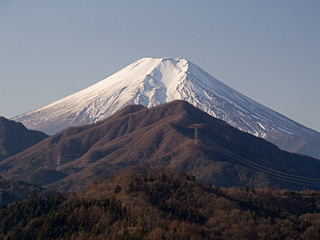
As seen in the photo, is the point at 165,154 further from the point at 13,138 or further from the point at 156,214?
the point at 156,214

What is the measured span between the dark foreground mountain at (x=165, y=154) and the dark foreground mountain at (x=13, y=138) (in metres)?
9.23

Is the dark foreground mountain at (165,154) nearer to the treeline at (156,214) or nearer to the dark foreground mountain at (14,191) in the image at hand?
the dark foreground mountain at (14,191)

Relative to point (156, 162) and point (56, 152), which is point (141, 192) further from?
point (56, 152)

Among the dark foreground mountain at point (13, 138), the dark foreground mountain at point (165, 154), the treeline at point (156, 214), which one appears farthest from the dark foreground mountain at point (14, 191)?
the dark foreground mountain at point (13, 138)

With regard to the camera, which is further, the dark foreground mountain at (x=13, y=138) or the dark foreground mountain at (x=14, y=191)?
the dark foreground mountain at (x=13, y=138)

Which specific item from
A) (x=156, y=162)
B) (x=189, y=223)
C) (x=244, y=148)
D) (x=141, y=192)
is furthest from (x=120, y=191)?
(x=244, y=148)

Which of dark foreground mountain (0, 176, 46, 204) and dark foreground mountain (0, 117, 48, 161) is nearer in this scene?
dark foreground mountain (0, 176, 46, 204)

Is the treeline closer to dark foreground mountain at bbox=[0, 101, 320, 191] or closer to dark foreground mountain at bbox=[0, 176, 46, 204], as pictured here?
dark foreground mountain at bbox=[0, 176, 46, 204]

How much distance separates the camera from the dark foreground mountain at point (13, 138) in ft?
598

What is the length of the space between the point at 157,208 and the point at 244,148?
102 metres

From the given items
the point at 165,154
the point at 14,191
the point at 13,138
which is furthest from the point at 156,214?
the point at 13,138

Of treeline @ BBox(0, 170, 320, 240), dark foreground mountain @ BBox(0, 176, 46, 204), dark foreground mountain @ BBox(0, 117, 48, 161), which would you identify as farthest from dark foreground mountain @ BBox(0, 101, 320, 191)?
treeline @ BBox(0, 170, 320, 240)

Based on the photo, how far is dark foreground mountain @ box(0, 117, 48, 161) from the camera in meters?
182

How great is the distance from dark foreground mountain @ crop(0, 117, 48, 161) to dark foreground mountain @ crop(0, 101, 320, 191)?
9231 millimetres
